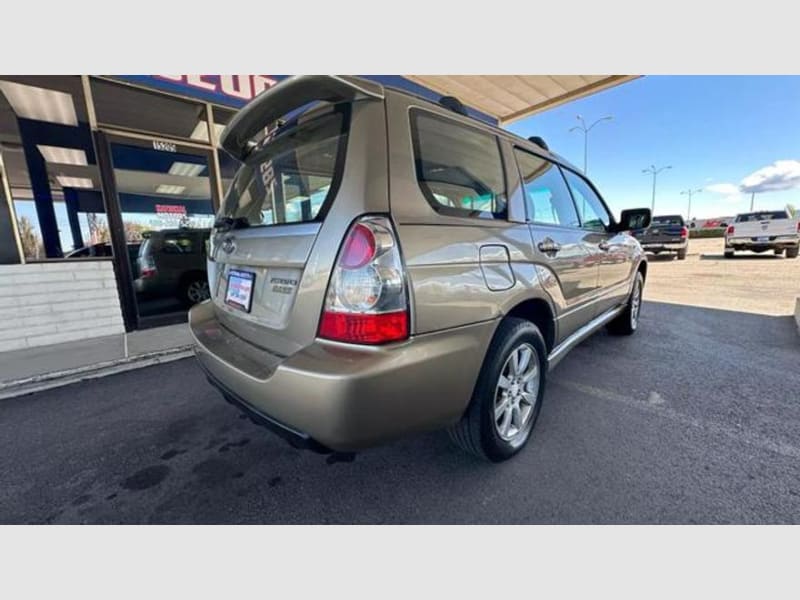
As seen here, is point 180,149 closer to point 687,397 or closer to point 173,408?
point 173,408

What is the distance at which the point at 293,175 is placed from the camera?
183cm

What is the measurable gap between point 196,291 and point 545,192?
5.74 meters

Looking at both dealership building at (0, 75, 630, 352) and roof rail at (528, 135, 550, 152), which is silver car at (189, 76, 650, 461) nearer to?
roof rail at (528, 135, 550, 152)

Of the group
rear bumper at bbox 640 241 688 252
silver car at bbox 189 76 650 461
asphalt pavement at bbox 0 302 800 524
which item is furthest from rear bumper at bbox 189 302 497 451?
rear bumper at bbox 640 241 688 252

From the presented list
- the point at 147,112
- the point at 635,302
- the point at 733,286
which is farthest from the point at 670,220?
the point at 147,112

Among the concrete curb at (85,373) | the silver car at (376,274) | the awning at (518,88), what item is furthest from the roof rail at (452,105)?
the awning at (518,88)

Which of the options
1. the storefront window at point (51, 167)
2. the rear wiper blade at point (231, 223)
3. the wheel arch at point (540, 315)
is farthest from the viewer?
the storefront window at point (51, 167)

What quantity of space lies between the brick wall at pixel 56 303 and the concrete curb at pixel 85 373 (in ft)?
4.66

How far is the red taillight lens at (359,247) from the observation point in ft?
4.44

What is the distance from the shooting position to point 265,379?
147 cm

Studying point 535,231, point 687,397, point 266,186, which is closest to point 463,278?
point 535,231

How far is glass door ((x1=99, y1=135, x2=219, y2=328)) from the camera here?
16.7 feet

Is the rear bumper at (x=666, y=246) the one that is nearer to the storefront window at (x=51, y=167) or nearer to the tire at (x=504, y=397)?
the tire at (x=504, y=397)

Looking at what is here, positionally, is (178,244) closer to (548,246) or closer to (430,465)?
(430,465)
